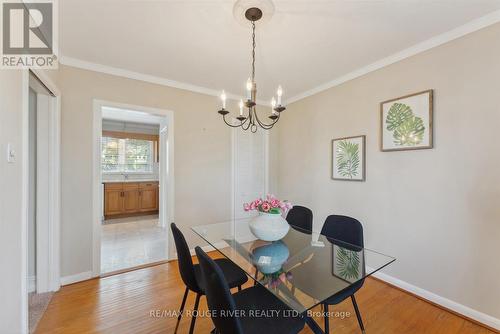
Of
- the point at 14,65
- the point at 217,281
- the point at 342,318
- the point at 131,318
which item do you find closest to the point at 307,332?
the point at 342,318

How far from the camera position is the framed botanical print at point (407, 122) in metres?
2.15

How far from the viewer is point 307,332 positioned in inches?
69.7

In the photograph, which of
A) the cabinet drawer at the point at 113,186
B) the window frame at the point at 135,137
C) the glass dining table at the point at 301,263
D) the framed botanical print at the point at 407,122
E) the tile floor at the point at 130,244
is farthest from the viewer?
the window frame at the point at 135,137

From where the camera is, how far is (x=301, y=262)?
156 centimetres

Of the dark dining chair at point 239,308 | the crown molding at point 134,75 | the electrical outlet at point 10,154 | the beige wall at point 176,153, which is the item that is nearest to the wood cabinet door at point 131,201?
the beige wall at point 176,153

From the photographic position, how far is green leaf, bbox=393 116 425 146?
7.23 feet

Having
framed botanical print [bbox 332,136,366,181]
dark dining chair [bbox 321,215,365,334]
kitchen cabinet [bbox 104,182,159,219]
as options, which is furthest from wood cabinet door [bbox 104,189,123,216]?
dark dining chair [bbox 321,215,365,334]

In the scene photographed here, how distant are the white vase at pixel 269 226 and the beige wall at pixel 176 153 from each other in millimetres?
1778

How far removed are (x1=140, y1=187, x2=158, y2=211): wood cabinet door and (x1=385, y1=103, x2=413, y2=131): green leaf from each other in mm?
5639

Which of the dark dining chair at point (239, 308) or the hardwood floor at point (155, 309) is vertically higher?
the dark dining chair at point (239, 308)

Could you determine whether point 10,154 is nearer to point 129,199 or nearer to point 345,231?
point 345,231

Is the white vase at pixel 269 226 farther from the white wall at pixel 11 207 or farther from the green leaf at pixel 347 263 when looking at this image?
the white wall at pixel 11 207

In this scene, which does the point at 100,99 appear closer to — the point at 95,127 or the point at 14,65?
the point at 95,127

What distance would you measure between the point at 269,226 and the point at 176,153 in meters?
2.00
